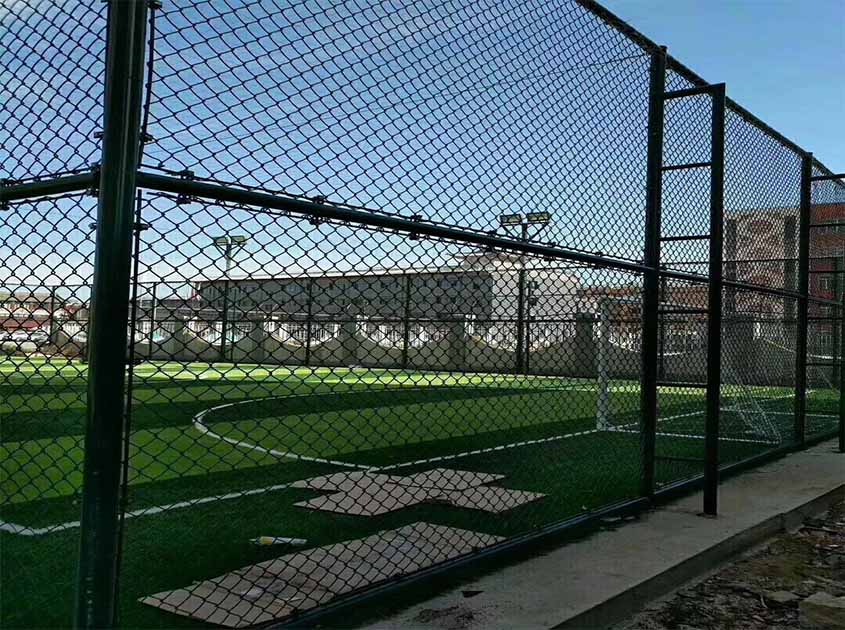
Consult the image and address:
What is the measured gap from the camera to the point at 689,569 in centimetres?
448

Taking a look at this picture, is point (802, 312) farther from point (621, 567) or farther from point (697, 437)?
point (621, 567)

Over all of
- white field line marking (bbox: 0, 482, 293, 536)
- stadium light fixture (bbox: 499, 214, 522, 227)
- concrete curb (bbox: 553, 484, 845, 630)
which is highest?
stadium light fixture (bbox: 499, 214, 522, 227)

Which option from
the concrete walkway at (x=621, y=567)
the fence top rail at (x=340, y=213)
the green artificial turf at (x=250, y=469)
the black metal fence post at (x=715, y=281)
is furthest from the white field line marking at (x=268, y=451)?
Result: the fence top rail at (x=340, y=213)

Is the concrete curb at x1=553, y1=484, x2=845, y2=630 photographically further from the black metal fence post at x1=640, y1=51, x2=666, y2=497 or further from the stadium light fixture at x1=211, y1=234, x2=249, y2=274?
the stadium light fixture at x1=211, y1=234, x2=249, y2=274

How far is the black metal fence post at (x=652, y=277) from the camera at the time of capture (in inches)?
219

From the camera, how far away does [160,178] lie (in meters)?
2.57

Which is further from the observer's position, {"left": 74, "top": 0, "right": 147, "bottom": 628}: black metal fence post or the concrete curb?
the concrete curb

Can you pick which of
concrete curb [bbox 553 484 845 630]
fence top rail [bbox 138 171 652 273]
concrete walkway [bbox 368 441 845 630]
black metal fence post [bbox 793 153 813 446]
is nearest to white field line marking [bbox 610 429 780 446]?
black metal fence post [bbox 793 153 813 446]

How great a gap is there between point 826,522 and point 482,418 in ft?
20.7

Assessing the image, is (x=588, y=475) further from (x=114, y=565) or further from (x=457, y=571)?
(x=114, y=565)

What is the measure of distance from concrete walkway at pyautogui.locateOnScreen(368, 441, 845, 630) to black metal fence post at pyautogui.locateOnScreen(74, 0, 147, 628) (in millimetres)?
1373

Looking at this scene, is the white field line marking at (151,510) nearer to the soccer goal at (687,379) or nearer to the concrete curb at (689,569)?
the concrete curb at (689,569)

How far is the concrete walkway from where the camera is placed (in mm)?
Answer: 3559

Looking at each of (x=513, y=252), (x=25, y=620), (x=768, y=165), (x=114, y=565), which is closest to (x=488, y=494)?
(x=513, y=252)
